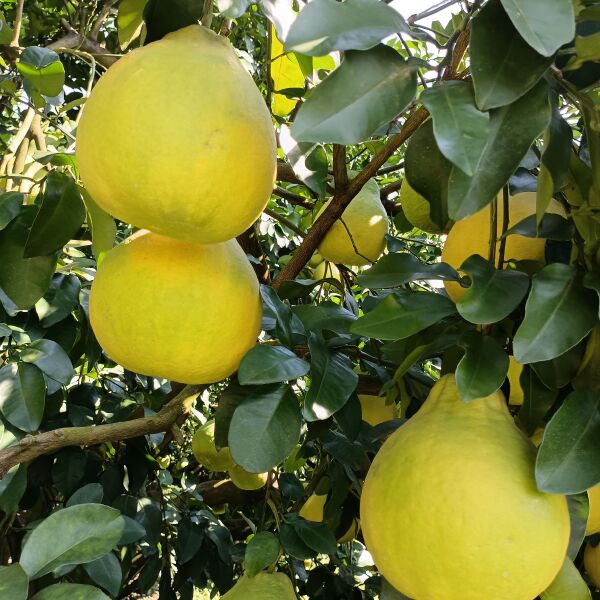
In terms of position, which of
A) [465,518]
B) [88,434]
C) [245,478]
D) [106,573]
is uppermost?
[465,518]

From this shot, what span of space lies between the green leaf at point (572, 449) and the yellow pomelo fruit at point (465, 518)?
33 mm

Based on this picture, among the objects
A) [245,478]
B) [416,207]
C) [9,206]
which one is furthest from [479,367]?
[245,478]

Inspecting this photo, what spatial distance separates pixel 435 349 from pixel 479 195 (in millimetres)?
341

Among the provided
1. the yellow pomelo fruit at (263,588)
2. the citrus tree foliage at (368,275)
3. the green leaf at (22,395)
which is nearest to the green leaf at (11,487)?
the citrus tree foliage at (368,275)

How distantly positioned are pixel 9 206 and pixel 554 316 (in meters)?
0.79

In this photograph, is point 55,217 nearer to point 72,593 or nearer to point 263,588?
point 72,593

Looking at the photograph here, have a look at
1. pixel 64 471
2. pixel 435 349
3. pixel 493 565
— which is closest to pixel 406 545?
pixel 493 565

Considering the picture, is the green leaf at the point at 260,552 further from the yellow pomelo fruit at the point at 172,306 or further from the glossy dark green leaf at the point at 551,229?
the glossy dark green leaf at the point at 551,229

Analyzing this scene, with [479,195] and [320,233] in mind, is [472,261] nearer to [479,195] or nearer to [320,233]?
[479,195]

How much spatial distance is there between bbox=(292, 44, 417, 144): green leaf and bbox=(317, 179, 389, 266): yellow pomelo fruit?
888 mm

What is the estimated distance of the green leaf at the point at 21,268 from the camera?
1.01 metres

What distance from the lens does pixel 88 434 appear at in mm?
947

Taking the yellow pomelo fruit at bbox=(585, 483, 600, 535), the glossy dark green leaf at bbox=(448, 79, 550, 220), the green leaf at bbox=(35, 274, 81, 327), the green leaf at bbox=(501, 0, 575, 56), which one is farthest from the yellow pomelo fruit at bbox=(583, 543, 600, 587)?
the green leaf at bbox=(35, 274, 81, 327)

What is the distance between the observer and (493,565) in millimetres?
694
